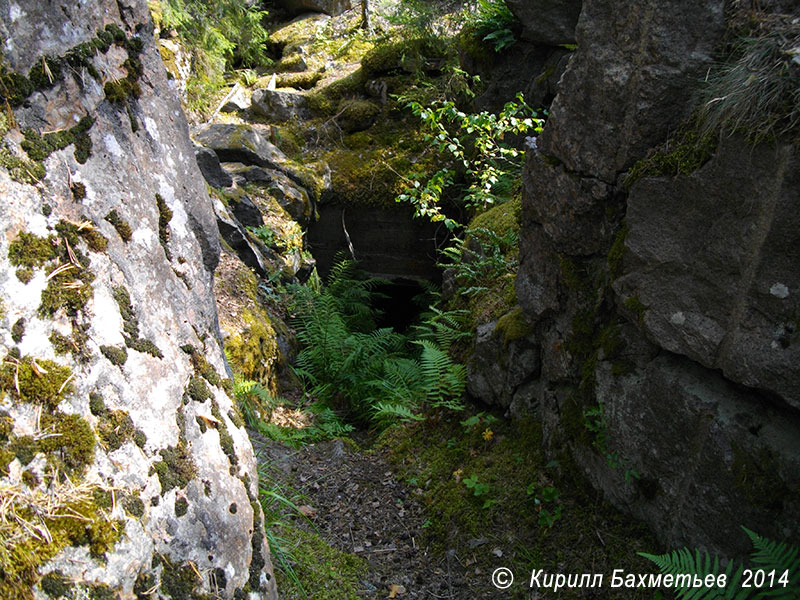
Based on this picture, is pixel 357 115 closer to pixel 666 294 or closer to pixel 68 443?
pixel 666 294

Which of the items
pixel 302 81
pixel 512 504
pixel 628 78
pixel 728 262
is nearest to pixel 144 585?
pixel 512 504

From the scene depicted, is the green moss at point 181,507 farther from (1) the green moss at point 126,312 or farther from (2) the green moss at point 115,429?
(1) the green moss at point 126,312

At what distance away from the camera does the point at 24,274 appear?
1918 millimetres

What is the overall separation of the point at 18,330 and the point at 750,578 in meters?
3.25

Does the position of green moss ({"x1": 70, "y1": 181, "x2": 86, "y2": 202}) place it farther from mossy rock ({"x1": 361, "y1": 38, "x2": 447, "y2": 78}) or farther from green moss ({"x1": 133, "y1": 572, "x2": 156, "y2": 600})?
mossy rock ({"x1": 361, "y1": 38, "x2": 447, "y2": 78})

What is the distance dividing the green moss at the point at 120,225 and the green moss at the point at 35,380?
0.74m

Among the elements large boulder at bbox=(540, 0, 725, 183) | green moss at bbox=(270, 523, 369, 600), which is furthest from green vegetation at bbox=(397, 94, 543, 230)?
green moss at bbox=(270, 523, 369, 600)

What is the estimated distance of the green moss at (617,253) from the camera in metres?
3.10

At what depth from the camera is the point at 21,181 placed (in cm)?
202

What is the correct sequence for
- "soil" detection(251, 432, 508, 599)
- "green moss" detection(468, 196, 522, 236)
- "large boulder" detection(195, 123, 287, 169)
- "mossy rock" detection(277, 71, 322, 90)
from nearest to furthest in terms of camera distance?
1. "soil" detection(251, 432, 508, 599)
2. "green moss" detection(468, 196, 522, 236)
3. "large boulder" detection(195, 123, 287, 169)
4. "mossy rock" detection(277, 71, 322, 90)

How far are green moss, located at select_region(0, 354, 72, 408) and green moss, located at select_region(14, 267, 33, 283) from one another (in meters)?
0.30

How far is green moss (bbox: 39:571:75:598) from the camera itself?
161cm

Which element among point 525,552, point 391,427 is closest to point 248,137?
point 391,427

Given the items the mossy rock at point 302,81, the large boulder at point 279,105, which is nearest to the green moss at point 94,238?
the large boulder at point 279,105
